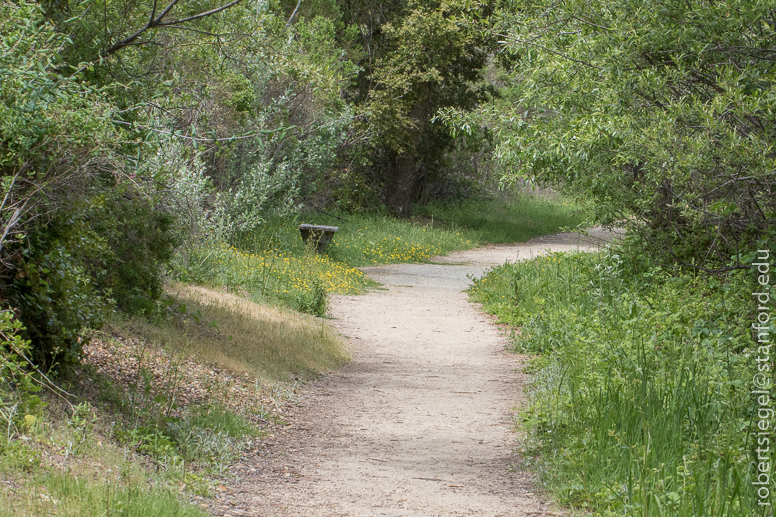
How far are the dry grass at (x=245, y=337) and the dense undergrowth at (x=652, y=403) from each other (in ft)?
7.98

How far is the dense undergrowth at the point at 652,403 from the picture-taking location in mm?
4113

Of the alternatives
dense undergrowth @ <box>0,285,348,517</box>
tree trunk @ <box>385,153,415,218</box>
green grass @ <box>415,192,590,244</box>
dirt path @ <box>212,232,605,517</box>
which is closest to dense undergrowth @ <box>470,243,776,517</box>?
dirt path @ <box>212,232,605,517</box>

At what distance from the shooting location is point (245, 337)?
8406 mm

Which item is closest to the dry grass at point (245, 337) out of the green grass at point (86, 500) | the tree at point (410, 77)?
the green grass at point (86, 500)

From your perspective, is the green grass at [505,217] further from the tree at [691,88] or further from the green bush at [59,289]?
the green bush at [59,289]

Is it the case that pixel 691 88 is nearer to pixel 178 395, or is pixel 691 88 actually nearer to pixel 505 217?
pixel 178 395

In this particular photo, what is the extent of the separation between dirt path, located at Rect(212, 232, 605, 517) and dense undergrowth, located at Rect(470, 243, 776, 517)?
357 mm

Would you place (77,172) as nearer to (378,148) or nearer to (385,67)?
(385,67)

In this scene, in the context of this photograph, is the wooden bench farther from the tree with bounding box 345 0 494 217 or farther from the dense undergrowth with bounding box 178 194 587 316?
the tree with bounding box 345 0 494 217

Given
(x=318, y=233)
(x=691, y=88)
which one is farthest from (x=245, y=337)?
(x=318, y=233)

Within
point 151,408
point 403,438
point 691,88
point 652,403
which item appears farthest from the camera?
point 403,438

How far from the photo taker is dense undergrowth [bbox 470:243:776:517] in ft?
13.5

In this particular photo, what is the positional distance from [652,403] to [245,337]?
4805mm

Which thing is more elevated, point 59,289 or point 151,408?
point 59,289
